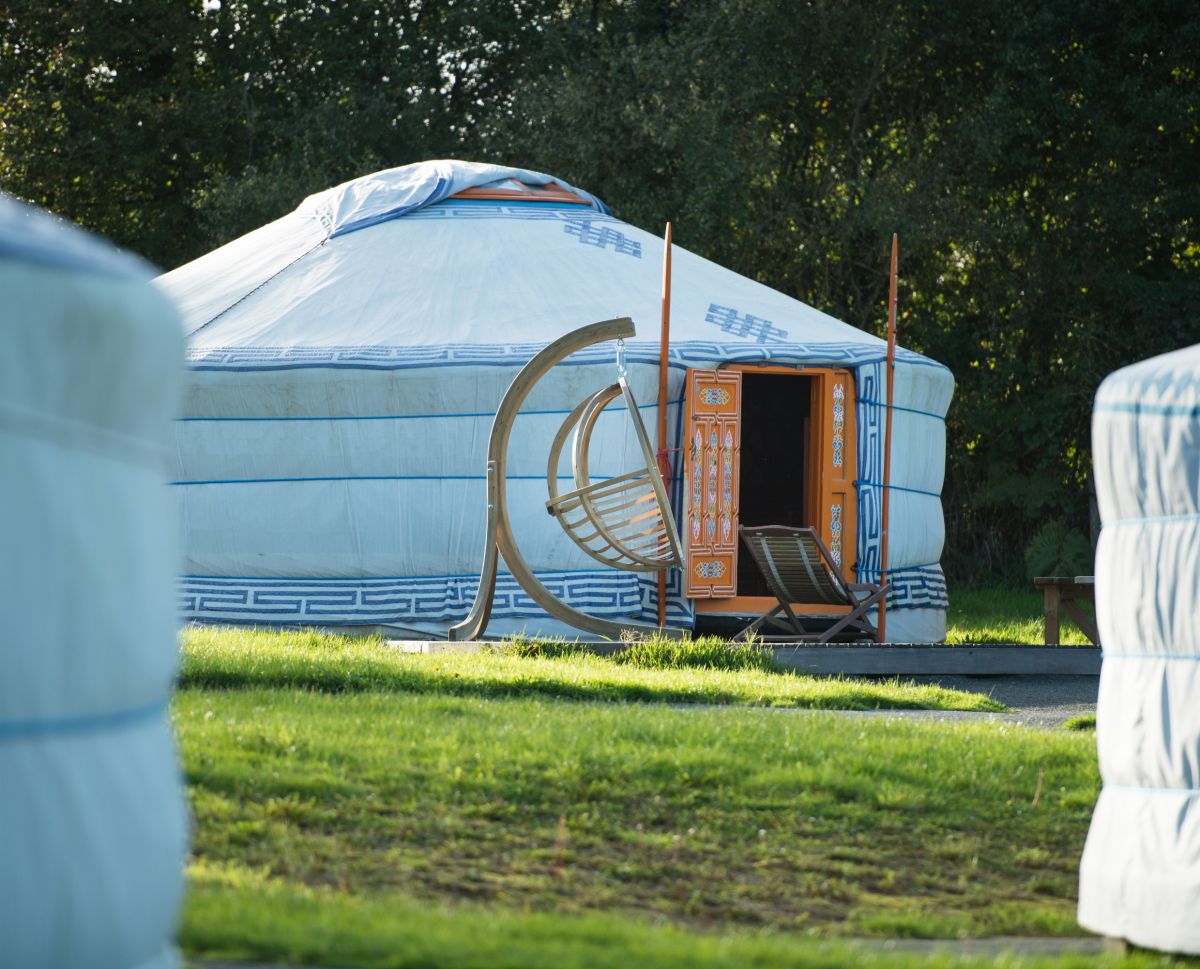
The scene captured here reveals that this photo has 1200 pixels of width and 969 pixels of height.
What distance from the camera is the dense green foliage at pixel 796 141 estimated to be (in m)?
12.7

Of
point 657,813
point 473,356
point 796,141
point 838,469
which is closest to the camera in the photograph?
point 657,813

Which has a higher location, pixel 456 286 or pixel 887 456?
pixel 456 286

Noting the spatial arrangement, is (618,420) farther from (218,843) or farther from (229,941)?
(229,941)

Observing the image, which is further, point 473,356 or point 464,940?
point 473,356

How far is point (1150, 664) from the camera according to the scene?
290 centimetres

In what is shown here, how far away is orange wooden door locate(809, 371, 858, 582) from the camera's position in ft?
27.6

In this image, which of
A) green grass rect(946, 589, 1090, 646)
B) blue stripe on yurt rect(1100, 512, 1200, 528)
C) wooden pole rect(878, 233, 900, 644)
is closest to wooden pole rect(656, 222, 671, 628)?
wooden pole rect(878, 233, 900, 644)

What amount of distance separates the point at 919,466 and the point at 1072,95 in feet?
18.3

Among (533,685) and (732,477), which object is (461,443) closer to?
(732,477)

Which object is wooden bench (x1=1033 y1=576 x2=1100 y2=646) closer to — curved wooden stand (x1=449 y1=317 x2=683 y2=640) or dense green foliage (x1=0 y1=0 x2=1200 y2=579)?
curved wooden stand (x1=449 y1=317 x2=683 y2=640)

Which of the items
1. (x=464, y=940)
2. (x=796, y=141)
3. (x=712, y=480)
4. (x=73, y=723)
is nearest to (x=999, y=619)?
(x=712, y=480)

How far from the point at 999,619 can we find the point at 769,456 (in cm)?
180

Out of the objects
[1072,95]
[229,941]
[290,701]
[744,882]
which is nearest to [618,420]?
[290,701]

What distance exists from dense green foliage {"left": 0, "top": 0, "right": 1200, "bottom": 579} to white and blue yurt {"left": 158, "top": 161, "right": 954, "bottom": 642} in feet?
12.6
